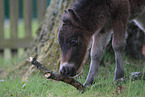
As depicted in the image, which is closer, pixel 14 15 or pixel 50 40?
pixel 50 40

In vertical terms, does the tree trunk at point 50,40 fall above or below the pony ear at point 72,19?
below

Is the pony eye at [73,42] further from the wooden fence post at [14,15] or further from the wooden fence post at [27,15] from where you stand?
the wooden fence post at [14,15]

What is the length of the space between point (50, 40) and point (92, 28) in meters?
1.63

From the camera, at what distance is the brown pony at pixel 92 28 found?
2.80 metres

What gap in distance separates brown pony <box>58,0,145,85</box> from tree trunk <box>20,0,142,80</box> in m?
0.99

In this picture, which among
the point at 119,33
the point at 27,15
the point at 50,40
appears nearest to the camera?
the point at 119,33

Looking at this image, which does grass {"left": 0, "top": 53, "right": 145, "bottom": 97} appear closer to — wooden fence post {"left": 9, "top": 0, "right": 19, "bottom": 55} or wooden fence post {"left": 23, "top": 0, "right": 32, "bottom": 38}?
wooden fence post {"left": 23, "top": 0, "right": 32, "bottom": 38}

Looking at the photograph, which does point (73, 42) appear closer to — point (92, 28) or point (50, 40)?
point (92, 28)

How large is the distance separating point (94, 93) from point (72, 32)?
37.4 inches

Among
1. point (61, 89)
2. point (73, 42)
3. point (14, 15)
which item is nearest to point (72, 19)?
point (73, 42)

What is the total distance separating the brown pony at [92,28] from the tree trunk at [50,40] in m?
0.99

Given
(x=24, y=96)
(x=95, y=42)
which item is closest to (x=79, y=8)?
(x=95, y=42)

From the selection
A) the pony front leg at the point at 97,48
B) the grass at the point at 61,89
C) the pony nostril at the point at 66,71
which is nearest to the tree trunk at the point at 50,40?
the grass at the point at 61,89

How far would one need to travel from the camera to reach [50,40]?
4.45m
